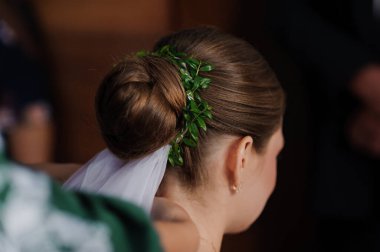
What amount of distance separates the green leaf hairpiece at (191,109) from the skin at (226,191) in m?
0.05

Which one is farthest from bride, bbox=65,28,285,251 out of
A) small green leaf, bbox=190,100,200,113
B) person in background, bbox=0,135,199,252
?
person in background, bbox=0,135,199,252

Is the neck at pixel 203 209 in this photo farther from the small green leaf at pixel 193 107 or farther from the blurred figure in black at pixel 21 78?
the blurred figure in black at pixel 21 78

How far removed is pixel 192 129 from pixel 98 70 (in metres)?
1.00

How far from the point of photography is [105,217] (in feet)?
2.50

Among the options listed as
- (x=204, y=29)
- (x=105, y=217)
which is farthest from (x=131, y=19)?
(x=105, y=217)

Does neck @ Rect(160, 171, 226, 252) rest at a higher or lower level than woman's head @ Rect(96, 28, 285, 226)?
lower

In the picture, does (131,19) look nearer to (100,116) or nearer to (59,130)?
(59,130)

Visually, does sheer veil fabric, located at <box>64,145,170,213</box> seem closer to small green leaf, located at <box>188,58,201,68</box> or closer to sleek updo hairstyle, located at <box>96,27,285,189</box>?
sleek updo hairstyle, located at <box>96,27,285,189</box>

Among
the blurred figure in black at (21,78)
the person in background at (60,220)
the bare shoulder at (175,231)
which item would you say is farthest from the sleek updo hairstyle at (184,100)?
the blurred figure in black at (21,78)

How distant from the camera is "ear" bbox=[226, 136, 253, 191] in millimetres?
1238

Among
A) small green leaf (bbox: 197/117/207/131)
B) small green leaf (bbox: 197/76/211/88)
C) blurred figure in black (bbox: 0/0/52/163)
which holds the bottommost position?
blurred figure in black (bbox: 0/0/52/163)

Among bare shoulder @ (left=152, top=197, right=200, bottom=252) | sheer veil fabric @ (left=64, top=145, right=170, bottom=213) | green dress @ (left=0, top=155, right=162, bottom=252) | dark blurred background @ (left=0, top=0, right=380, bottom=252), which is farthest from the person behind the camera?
dark blurred background @ (left=0, top=0, right=380, bottom=252)

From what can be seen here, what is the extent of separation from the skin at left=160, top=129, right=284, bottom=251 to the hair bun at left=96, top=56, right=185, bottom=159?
9cm

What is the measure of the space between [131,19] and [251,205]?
3.42 feet
